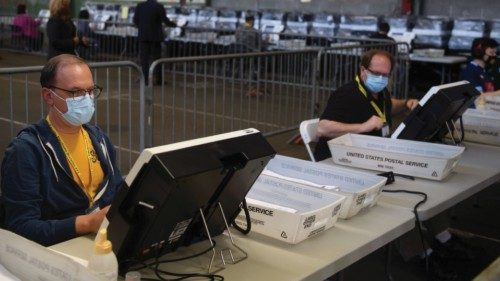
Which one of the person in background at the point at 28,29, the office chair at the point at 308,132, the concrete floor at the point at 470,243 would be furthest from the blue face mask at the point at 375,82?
the person in background at the point at 28,29

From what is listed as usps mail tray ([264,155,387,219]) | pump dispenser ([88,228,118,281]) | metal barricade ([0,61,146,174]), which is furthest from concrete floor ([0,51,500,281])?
metal barricade ([0,61,146,174])

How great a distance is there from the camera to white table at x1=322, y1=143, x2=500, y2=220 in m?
2.56

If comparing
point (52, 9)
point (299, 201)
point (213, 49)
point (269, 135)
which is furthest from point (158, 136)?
point (213, 49)

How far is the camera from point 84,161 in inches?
91.8

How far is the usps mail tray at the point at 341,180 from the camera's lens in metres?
2.33

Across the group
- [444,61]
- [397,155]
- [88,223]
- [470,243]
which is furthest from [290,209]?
[444,61]

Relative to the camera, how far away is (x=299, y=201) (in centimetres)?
230

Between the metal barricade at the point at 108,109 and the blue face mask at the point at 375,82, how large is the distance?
1.61m

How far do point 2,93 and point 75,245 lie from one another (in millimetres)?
7680

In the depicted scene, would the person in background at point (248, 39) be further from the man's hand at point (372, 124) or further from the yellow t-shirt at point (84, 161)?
the yellow t-shirt at point (84, 161)

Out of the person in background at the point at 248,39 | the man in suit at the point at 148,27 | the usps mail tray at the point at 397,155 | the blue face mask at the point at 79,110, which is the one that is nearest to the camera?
the blue face mask at the point at 79,110

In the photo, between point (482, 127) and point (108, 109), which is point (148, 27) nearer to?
point (108, 109)

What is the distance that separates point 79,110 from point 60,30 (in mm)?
4570

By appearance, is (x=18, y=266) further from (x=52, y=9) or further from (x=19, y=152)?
(x=52, y=9)
